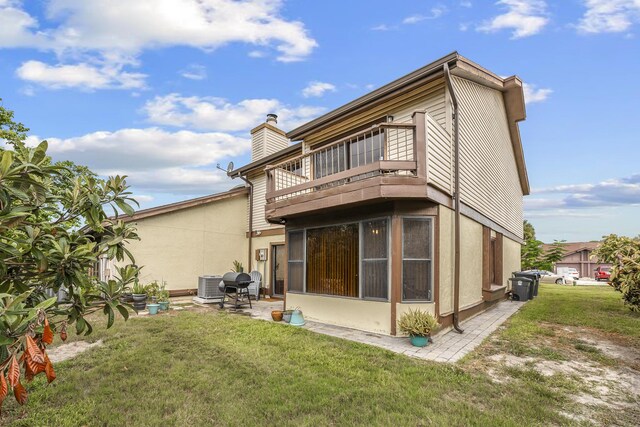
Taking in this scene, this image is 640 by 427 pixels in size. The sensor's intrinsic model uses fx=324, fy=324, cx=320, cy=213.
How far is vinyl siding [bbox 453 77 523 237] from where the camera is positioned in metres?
8.21

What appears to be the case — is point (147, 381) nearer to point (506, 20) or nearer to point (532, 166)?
point (506, 20)

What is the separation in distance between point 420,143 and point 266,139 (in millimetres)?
9212

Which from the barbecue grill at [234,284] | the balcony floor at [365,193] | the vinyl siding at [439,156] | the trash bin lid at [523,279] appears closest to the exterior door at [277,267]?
the barbecue grill at [234,284]

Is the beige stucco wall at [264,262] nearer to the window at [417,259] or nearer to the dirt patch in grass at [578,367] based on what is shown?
the window at [417,259]

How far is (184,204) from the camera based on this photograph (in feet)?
40.0

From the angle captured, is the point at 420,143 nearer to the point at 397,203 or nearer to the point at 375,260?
the point at 397,203

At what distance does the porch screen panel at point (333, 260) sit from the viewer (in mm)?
7340

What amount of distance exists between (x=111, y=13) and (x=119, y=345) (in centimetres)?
593

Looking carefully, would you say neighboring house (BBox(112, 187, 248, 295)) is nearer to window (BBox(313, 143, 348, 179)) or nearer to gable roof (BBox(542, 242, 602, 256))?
window (BBox(313, 143, 348, 179))

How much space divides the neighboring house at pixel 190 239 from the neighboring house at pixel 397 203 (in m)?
4.57

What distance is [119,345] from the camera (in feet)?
18.5

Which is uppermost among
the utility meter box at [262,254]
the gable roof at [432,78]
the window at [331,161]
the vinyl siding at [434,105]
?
the gable roof at [432,78]

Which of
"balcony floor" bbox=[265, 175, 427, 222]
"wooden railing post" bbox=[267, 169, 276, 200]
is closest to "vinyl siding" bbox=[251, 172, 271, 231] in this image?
"wooden railing post" bbox=[267, 169, 276, 200]

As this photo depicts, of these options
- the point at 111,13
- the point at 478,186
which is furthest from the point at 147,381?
the point at 478,186
